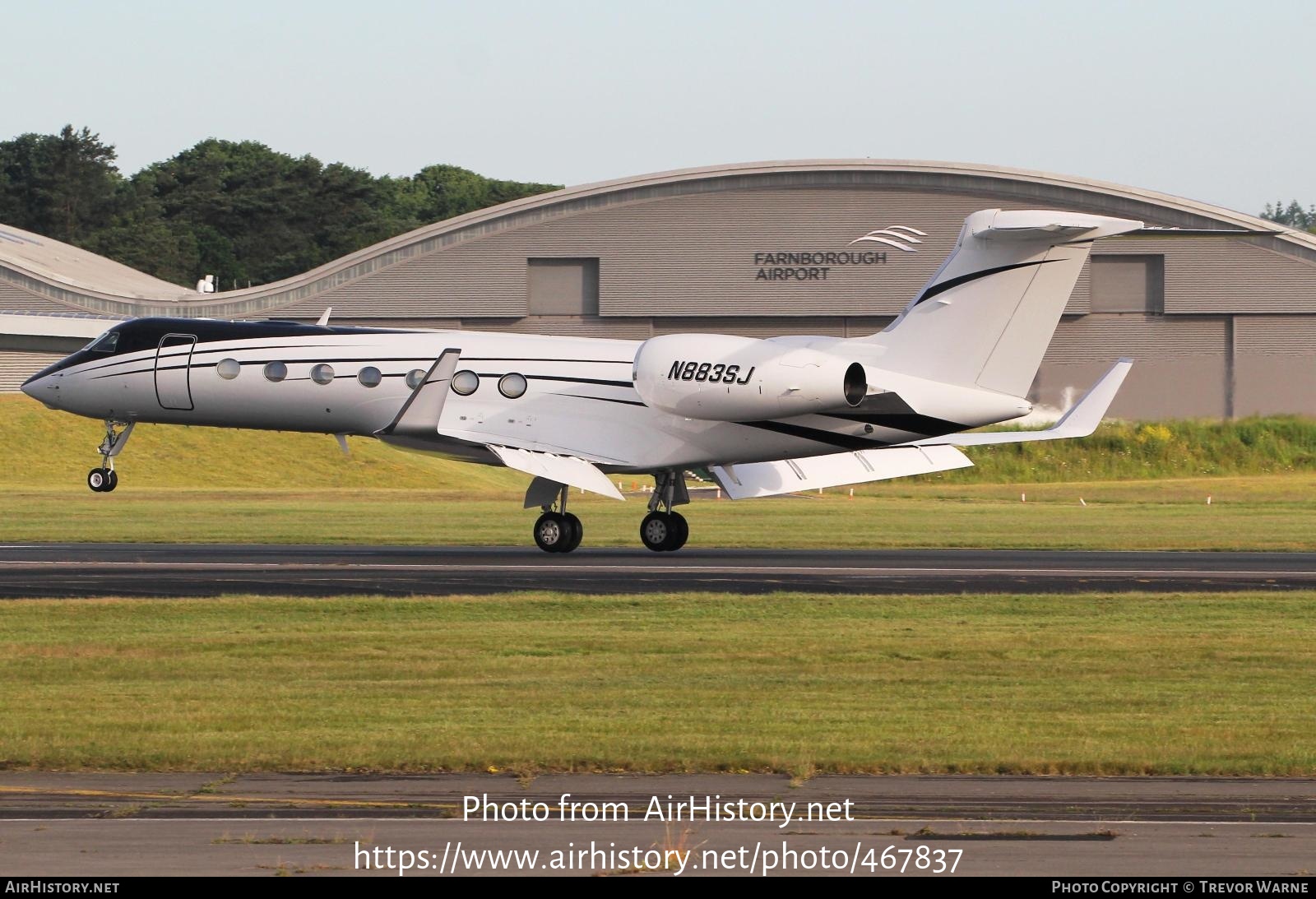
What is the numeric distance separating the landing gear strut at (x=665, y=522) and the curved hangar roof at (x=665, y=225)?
1722 inches

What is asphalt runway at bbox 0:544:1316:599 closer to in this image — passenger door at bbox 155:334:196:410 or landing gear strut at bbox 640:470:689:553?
landing gear strut at bbox 640:470:689:553

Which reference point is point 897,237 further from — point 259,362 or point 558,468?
point 558,468

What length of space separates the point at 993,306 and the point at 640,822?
17.6 meters

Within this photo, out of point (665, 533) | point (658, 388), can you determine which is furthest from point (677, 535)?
point (658, 388)

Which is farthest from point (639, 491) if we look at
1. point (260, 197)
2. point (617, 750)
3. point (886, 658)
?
point (260, 197)

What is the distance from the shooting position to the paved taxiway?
8.81 meters

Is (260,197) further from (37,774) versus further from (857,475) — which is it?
(37,774)

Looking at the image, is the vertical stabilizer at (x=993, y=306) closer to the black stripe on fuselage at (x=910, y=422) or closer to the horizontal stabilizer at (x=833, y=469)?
the black stripe on fuselage at (x=910, y=422)

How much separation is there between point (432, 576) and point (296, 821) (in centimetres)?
1553

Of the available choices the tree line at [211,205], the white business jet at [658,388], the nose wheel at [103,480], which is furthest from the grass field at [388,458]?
the tree line at [211,205]

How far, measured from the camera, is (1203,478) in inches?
2448

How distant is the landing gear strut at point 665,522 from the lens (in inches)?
1169

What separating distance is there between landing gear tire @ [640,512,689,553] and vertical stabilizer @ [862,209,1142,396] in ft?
17.7

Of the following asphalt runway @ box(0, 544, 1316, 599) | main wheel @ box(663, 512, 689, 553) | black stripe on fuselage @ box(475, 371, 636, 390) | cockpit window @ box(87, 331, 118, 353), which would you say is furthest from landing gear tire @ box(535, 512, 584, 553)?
cockpit window @ box(87, 331, 118, 353)
